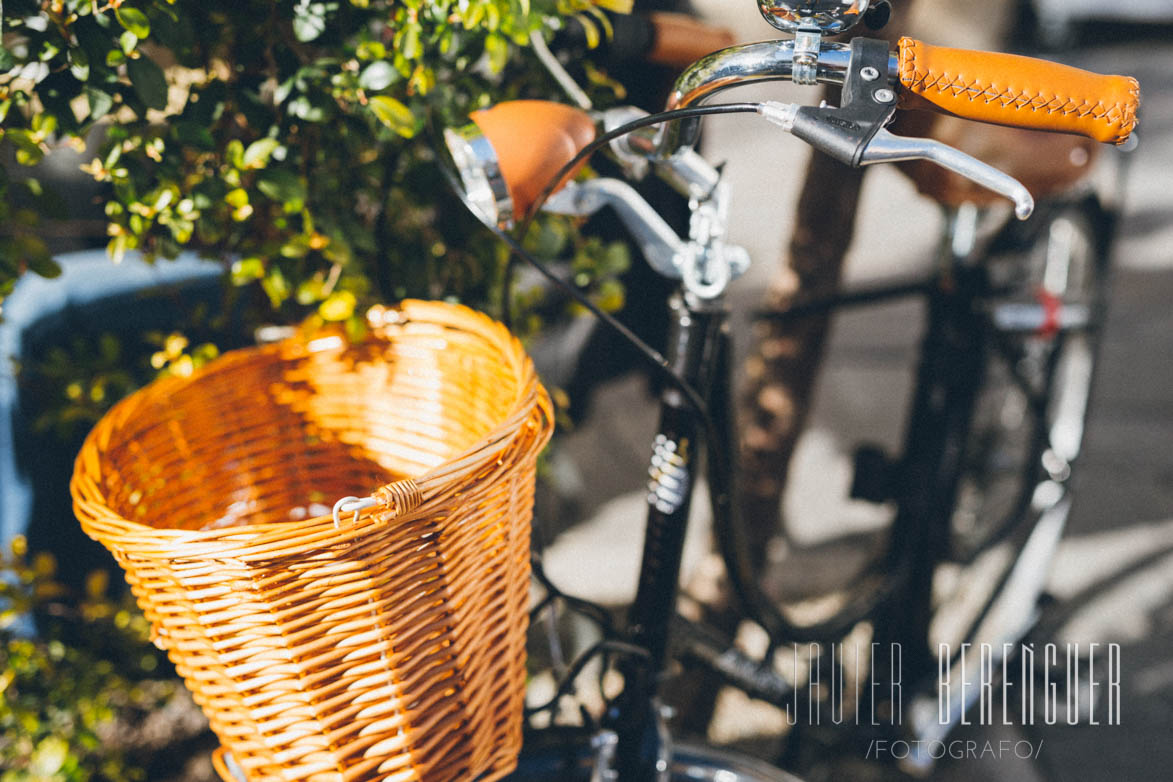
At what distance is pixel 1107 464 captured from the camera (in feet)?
8.68

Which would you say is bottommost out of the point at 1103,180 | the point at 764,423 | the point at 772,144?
the point at 764,423

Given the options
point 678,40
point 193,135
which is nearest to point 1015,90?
point 678,40

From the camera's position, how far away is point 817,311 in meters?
1.49

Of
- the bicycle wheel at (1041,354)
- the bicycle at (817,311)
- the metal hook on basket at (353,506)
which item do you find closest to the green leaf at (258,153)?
the bicycle at (817,311)

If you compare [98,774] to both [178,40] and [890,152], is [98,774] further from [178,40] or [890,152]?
[890,152]

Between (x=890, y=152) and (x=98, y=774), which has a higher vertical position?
(x=890, y=152)

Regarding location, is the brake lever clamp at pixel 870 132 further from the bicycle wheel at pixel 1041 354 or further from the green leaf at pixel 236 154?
the bicycle wheel at pixel 1041 354

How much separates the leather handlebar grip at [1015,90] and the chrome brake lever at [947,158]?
6 centimetres

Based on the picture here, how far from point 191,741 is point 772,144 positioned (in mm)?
3210

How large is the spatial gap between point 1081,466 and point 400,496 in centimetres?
215

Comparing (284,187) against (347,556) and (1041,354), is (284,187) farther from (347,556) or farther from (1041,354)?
(1041,354)

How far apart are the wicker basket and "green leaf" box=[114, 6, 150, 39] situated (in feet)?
1.29

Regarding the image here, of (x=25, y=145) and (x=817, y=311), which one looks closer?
(x=25, y=145)

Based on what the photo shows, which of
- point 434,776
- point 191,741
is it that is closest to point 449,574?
point 434,776
